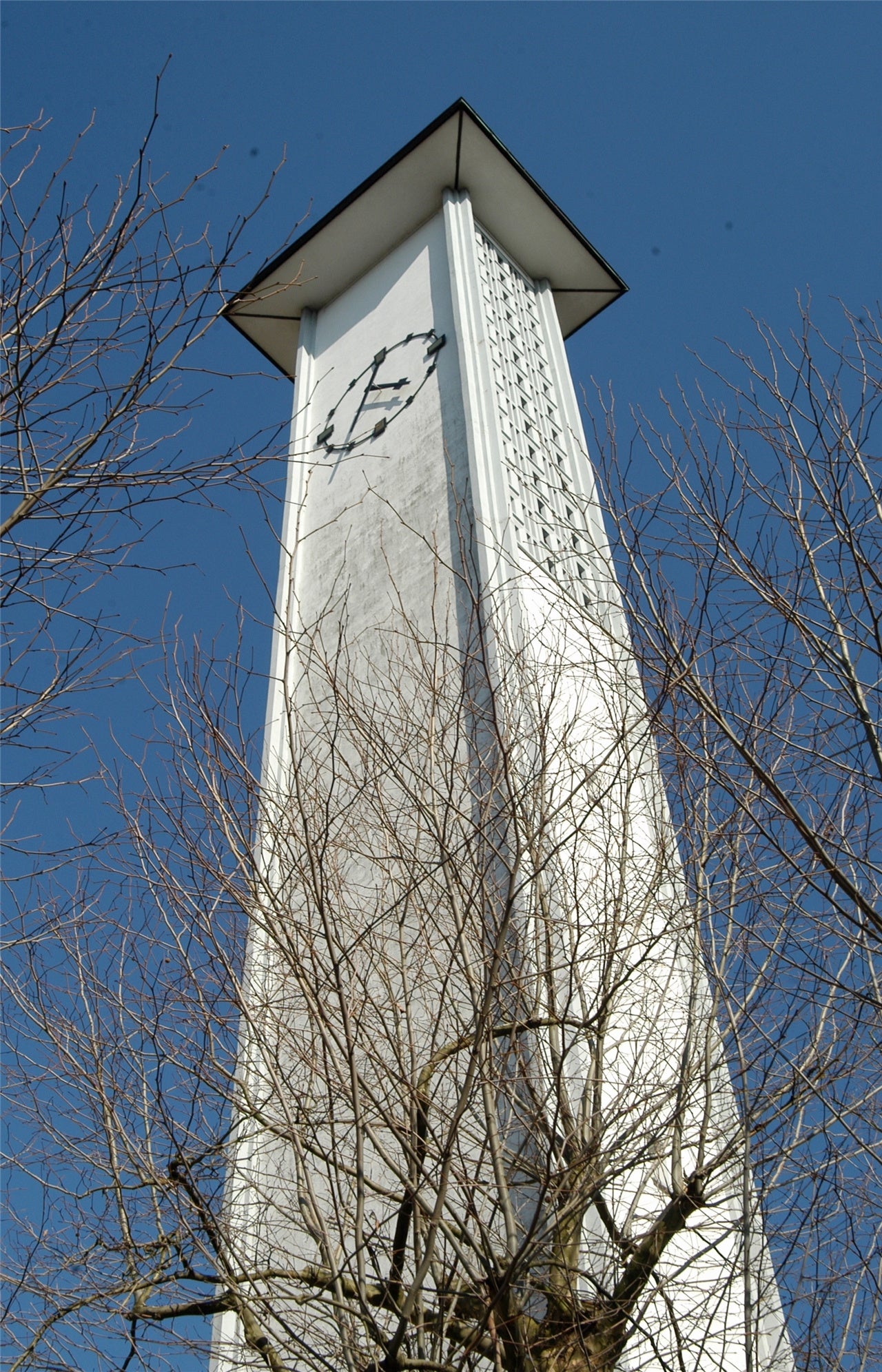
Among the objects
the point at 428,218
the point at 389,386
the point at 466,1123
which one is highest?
the point at 428,218

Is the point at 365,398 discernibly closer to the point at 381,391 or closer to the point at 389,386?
the point at 381,391

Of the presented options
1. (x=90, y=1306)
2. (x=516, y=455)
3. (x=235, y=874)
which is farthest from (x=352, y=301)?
(x=90, y=1306)

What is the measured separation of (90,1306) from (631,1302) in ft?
8.22

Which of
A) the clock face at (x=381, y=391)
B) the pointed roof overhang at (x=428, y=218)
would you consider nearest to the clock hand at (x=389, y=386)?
the clock face at (x=381, y=391)

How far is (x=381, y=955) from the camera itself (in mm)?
5184

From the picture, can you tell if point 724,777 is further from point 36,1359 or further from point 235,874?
point 36,1359

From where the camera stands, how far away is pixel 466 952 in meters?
5.63

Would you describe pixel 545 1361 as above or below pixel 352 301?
below

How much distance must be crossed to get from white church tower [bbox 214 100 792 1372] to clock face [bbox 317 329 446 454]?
0.18 ft

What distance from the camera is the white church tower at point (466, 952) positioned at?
15.6 ft

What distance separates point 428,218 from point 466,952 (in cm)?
1480

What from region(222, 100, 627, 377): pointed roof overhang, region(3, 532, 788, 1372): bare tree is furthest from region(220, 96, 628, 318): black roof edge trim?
region(3, 532, 788, 1372): bare tree

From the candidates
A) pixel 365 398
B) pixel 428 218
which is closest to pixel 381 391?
pixel 365 398

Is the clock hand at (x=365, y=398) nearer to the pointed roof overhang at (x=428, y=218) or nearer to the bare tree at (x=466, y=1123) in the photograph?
the pointed roof overhang at (x=428, y=218)
